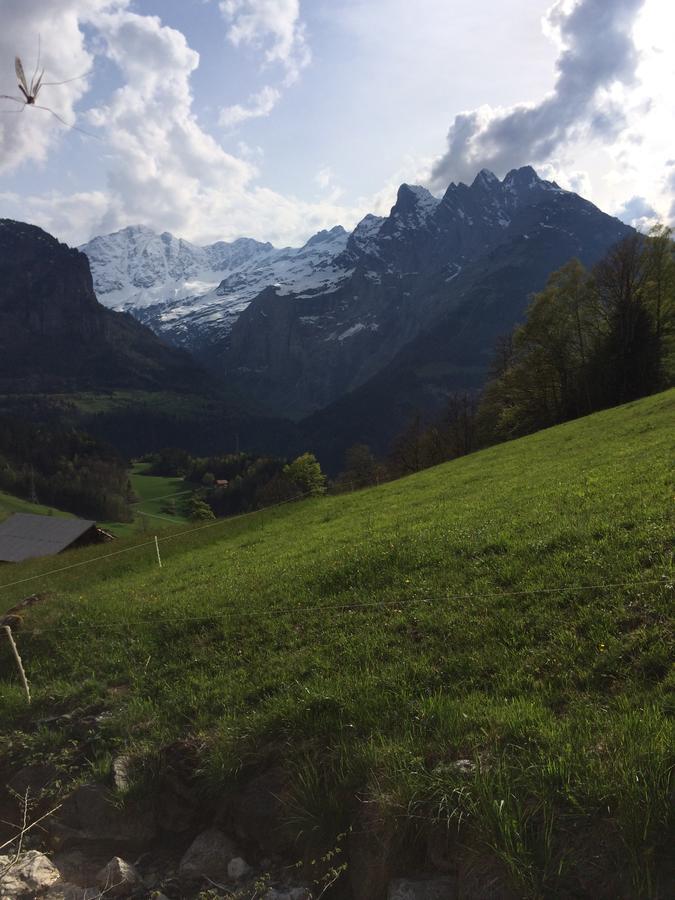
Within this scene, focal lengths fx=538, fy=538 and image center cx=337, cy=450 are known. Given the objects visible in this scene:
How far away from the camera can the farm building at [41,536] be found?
63147mm

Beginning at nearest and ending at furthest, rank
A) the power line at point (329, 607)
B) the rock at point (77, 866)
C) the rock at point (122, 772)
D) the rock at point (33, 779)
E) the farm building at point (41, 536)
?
the rock at point (77, 866)
the rock at point (122, 772)
the rock at point (33, 779)
the power line at point (329, 607)
the farm building at point (41, 536)

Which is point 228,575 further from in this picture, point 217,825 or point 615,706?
point 615,706

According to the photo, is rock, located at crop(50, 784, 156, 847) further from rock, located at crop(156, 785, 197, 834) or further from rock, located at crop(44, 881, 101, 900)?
rock, located at crop(44, 881, 101, 900)

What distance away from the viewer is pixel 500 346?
72.3m

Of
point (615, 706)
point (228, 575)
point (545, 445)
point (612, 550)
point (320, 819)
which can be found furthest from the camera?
point (545, 445)

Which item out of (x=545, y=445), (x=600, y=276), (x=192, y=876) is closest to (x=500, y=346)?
(x=600, y=276)

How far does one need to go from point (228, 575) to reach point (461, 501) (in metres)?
8.29

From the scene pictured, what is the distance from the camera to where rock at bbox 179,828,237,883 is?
5.80 meters

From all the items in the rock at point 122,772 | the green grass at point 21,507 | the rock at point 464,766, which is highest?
the green grass at point 21,507

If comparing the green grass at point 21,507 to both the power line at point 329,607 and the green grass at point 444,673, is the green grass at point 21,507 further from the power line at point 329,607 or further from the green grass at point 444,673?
the green grass at point 444,673

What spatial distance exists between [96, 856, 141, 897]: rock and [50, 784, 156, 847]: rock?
2.16ft

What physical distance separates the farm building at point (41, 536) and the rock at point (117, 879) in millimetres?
63767

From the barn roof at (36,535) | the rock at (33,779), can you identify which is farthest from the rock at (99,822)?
the barn roof at (36,535)

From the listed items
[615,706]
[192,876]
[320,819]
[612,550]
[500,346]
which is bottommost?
[192,876]
